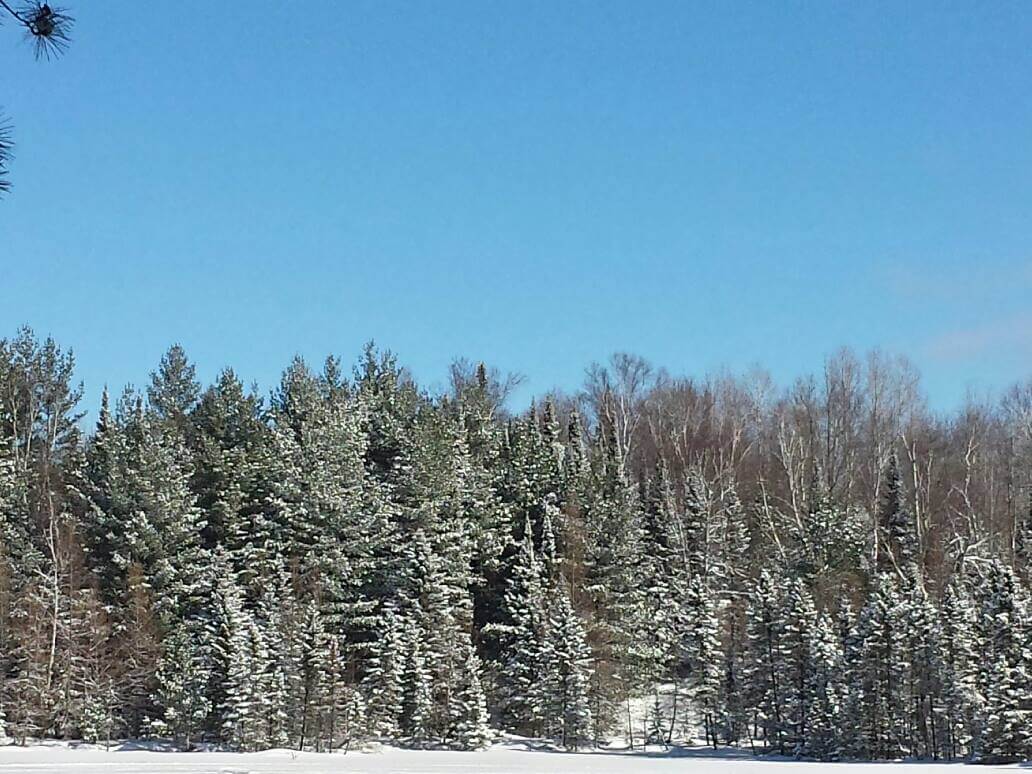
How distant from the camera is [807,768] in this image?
33094 millimetres

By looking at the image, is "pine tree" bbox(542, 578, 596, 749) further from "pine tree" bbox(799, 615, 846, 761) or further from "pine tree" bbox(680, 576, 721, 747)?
"pine tree" bbox(799, 615, 846, 761)

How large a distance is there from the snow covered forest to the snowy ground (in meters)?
2.12

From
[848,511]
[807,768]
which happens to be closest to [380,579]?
[807,768]

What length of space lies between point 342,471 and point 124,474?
830cm

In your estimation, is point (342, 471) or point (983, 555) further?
point (983, 555)

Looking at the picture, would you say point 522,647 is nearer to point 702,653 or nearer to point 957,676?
point 702,653

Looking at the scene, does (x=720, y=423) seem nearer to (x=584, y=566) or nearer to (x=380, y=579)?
(x=584, y=566)

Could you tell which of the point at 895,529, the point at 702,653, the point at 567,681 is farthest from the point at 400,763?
the point at 895,529

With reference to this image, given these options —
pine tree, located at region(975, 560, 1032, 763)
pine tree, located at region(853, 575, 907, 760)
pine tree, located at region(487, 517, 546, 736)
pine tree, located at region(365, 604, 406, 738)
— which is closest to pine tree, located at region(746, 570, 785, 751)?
pine tree, located at region(853, 575, 907, 760)

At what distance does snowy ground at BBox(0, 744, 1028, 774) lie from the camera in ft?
104

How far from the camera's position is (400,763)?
35969mm

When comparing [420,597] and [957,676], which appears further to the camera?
[420,597]

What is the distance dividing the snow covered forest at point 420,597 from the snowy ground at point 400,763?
2118 millimetres

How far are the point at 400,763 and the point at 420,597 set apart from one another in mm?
10906
